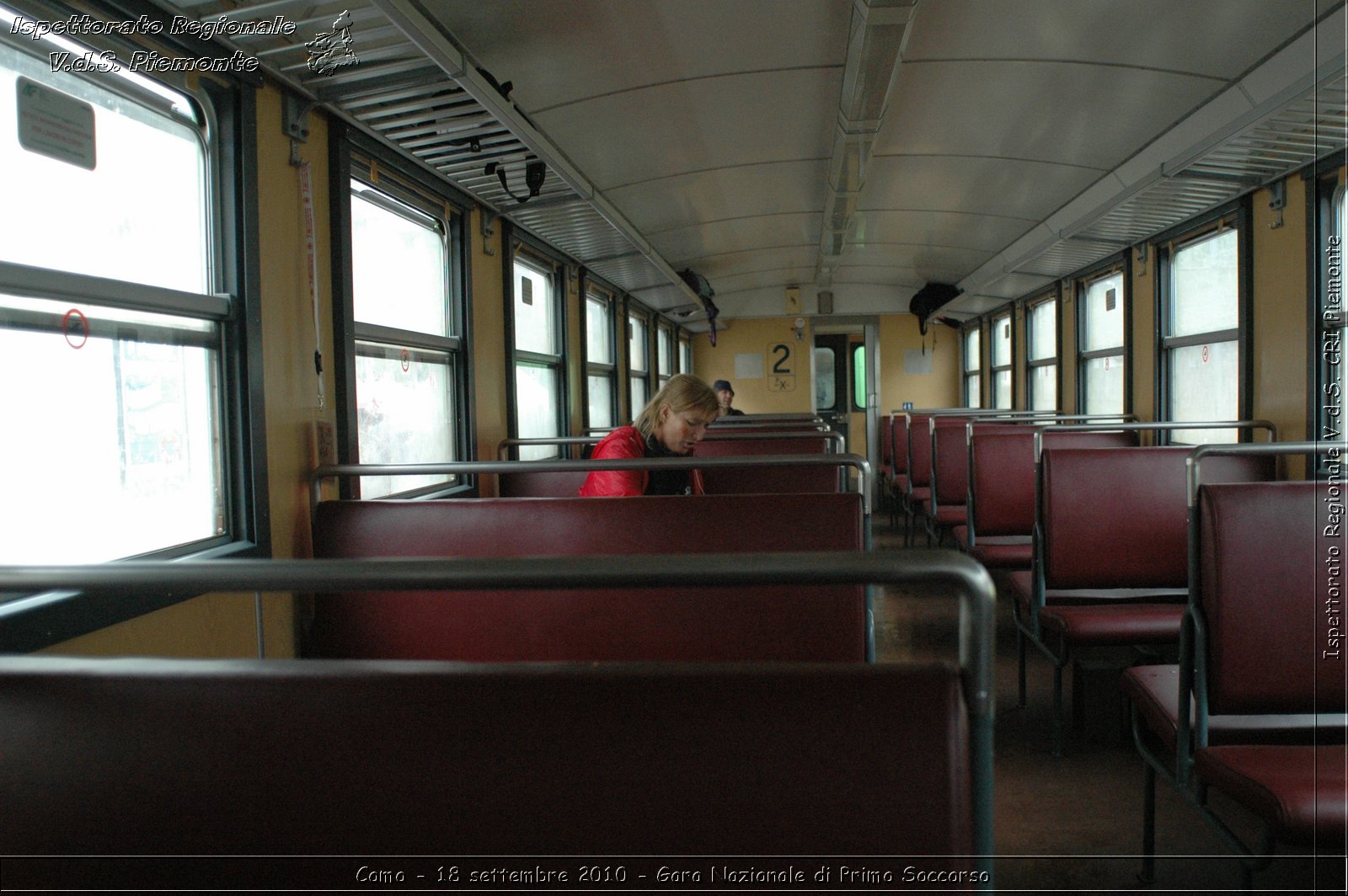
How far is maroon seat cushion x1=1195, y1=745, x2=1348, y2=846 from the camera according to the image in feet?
5.26

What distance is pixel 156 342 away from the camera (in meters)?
2.22

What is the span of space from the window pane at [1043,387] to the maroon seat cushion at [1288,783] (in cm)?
666

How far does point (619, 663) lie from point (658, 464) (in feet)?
5.49

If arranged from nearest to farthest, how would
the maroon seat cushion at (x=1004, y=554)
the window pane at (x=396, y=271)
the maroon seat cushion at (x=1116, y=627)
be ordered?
the maroon seat cushion at (x=1116, y=627), the window pane at (x=396, y=271), the maroon seat cushion at (x=1004, y=554)

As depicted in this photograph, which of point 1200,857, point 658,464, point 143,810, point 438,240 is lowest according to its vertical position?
point 1200,857

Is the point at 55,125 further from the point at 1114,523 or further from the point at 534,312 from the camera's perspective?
the point at 534,312

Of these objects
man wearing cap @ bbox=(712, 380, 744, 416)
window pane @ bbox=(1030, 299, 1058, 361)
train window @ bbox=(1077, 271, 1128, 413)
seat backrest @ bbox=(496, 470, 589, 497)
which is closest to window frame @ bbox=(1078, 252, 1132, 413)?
train window @ bbox=(1077, 271, 1128, 413)

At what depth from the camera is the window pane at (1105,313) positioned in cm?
662

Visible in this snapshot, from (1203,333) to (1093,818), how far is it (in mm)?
3814

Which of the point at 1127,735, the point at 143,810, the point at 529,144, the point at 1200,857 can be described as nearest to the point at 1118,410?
the point at 1127,735

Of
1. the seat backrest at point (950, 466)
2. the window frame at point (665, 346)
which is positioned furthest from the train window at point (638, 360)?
the seat backrest at point (950, 466)

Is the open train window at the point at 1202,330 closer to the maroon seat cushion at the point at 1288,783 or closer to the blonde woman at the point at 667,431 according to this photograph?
the blonde woman at the point at 667,431

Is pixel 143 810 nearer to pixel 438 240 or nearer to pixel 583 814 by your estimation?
pixel 583 814

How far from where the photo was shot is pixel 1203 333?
17.3 feet
